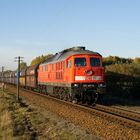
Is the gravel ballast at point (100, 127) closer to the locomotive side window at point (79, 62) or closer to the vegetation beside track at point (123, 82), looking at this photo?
the locomotive side window at point (79, 62)

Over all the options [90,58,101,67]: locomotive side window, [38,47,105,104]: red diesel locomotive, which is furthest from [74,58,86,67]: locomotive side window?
[90,58,101,67]: locomotive side window

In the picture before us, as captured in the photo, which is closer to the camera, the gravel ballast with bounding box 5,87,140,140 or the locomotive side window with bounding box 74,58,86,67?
the gravel ballast with bounding box 5,87,140,140

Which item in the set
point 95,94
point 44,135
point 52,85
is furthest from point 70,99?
point 44,135

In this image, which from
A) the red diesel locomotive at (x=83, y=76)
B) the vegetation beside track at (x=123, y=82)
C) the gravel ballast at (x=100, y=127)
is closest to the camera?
the gravel ballast at (x=100, y=127)

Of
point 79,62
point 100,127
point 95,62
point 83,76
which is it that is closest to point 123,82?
point 95,62

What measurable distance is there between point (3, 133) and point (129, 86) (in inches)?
838

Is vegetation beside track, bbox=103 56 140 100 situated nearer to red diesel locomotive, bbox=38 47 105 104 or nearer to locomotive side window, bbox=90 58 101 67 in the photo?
red diesel locomotive, bbox=38 47 105 104

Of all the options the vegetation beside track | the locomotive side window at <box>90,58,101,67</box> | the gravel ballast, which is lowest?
the gravel ballast

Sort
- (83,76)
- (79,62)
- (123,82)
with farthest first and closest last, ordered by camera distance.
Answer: (123,82)
(79,62)
(83,76)

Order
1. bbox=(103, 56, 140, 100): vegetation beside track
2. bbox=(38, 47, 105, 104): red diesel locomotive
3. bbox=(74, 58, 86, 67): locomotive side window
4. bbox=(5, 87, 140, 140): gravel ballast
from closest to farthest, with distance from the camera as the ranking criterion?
1. bbox=(5, 87, 140, 140): gravel ballast
2. bbox=(38, 47, 105, 104): red diesel locomotive
3. bbox=(74, 58, 86, 67): locomotive side window
4. bbox=(103, 56, 140, 100): vegetation beside track

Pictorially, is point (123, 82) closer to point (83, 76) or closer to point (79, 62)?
point (79, 62)

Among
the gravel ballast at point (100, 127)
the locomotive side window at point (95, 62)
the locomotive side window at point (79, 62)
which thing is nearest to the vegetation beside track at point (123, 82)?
the locomotive side window at point (95, 62)

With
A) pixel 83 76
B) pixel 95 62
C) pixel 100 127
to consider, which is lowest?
pixel 100 127

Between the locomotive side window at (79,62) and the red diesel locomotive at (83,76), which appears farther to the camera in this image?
the locomotive side window at (79,62)
